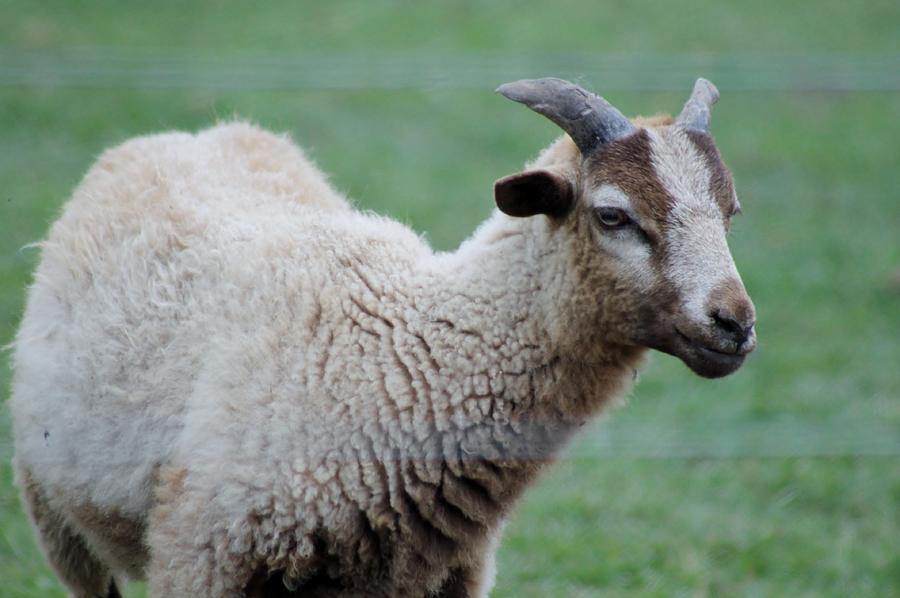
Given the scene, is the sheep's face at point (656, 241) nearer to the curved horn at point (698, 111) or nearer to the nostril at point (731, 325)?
the nostril at point (731, 325)

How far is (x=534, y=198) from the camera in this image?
3.69 m

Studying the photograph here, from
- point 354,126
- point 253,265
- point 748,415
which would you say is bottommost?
point 253,265

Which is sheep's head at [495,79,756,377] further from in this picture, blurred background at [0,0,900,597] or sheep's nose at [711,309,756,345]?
blurred background at [0,0,900,597]

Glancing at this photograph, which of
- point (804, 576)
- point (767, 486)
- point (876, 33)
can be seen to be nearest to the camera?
point (804, 576)

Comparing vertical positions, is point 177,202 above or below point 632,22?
below

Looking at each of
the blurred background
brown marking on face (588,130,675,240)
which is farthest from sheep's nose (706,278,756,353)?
the blurred background

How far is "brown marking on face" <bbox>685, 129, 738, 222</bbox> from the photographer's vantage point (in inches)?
144

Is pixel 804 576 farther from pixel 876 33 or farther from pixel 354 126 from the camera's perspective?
pixel 876 33

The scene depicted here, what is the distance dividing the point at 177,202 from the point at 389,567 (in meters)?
1.63

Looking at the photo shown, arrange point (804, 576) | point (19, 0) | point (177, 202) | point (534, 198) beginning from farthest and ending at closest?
point (19, 0), point (804, 576), point (177, 202), point (534, 198)

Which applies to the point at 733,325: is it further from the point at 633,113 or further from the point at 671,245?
the point at 633,113

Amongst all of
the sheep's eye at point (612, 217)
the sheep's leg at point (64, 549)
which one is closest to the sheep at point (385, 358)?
the sheep's eye at point (612, 217)

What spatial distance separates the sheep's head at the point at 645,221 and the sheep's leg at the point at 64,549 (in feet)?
7.34

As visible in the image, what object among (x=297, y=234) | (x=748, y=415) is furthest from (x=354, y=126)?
(x=297, y=234)
